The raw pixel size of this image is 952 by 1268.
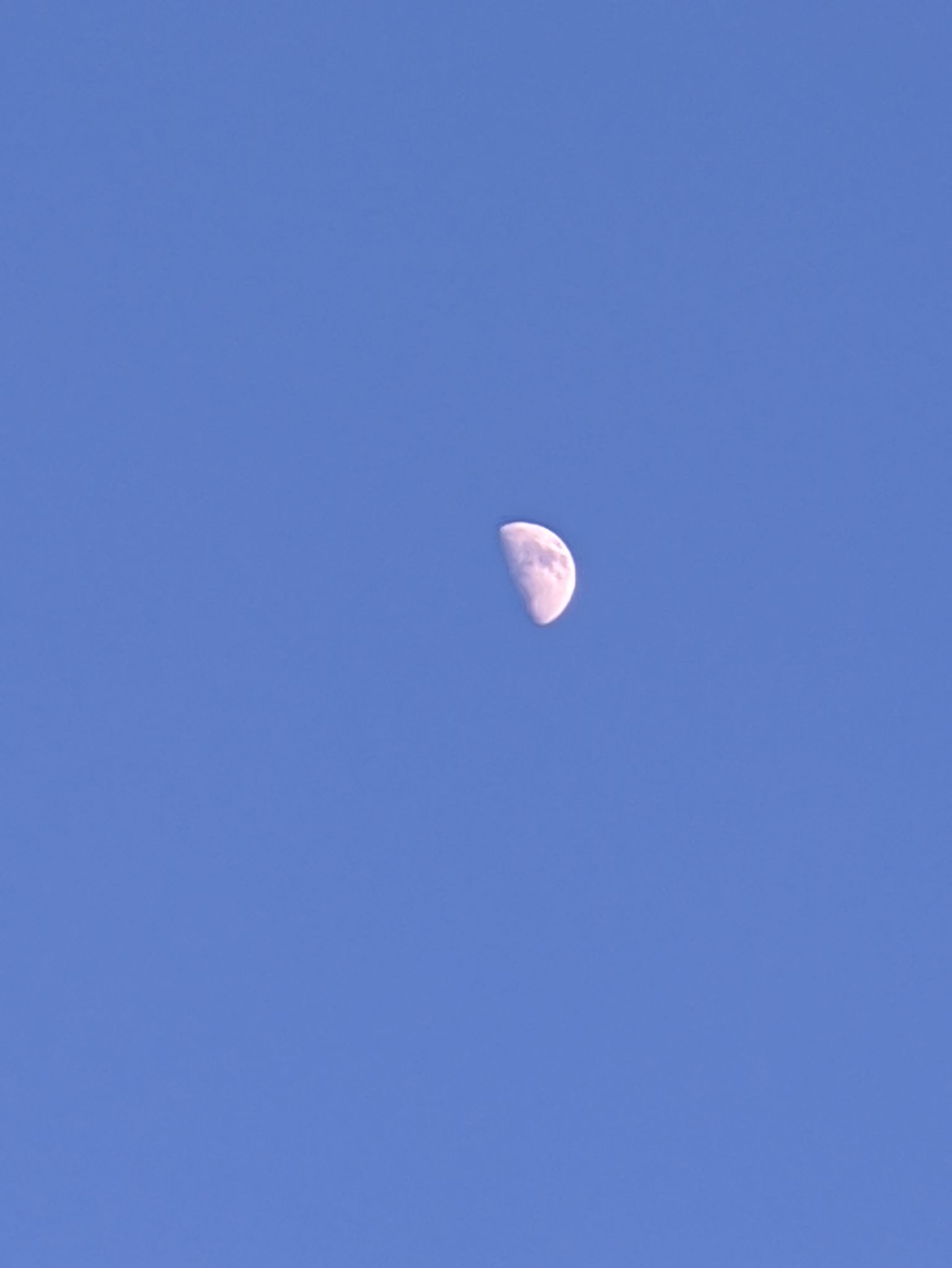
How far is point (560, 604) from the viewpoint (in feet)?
22.5

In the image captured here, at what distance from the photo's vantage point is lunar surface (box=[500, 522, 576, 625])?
265 inches

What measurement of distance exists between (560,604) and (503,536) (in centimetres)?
59

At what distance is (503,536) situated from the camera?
684 cm

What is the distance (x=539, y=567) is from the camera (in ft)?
22.1

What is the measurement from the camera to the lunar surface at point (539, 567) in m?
6.72
